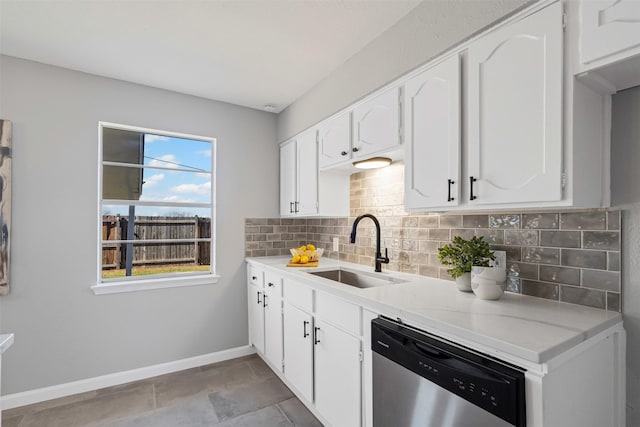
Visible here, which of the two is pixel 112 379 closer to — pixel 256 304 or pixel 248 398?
pixel 248 398

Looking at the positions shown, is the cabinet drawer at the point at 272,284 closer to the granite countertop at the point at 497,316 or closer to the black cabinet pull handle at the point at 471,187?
the granite countertop at the point at 497,316

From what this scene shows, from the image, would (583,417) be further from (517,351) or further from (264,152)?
(264,152)

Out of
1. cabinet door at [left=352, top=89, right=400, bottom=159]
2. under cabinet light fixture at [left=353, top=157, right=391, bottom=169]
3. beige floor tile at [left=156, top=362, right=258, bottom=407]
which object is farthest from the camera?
beige floor tile at [left=156, top=362, right=258, bottom=407]

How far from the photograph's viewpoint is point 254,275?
9.87 ft

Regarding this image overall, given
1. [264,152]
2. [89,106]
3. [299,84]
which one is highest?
[299,84]

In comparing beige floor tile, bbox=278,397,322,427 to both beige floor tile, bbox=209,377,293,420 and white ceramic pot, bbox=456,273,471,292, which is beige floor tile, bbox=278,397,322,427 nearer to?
Result: beige floor tile, bbox=209,377,293,420

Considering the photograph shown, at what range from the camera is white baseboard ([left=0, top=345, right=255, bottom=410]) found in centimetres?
227

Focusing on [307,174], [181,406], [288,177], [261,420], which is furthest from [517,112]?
[181,406]

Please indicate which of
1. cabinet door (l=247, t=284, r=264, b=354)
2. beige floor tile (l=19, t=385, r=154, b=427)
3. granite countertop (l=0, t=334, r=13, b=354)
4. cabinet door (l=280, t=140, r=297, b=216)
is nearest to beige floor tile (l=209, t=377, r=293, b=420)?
cabinet door (l=247, t=284, r=264, b=354)

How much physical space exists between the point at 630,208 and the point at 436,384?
1.04 meters

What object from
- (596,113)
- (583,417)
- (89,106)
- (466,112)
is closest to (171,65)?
(89,106)

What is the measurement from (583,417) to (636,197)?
852 mm

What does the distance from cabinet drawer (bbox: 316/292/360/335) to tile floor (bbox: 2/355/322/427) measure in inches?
32.1

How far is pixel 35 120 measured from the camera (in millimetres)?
2320
